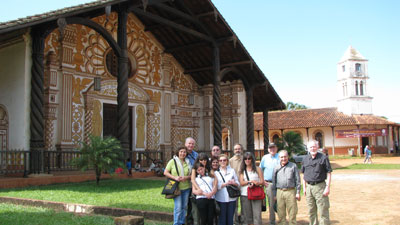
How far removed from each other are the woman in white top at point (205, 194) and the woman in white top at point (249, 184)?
0.55m

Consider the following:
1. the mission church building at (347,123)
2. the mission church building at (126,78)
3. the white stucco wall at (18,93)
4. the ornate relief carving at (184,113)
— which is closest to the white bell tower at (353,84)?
the mission church building at (347,123)

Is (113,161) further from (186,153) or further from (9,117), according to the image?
(186,153)

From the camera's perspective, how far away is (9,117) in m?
12.8

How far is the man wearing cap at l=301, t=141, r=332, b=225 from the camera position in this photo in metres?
6.17

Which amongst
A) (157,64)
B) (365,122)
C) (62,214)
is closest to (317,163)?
(62,214)

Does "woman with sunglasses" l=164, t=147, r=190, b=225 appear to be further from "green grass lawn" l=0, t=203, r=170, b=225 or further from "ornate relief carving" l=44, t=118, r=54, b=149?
"ornate relief carving" l=44, t=118, r=54, b=149

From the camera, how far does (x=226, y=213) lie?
234 inches

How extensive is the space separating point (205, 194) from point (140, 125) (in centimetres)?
1253

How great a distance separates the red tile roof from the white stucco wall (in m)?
32.3

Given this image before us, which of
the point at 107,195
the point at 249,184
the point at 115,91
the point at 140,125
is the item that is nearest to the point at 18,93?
the point at 115,91

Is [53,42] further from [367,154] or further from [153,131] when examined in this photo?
[367,154]

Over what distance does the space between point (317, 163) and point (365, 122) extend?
3741cm

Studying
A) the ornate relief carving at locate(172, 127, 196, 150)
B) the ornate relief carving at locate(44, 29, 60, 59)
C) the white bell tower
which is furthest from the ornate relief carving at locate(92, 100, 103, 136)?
the white bell tower

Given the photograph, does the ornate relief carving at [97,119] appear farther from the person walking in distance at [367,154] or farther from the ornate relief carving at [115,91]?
the person walking in distance at [367,154]
